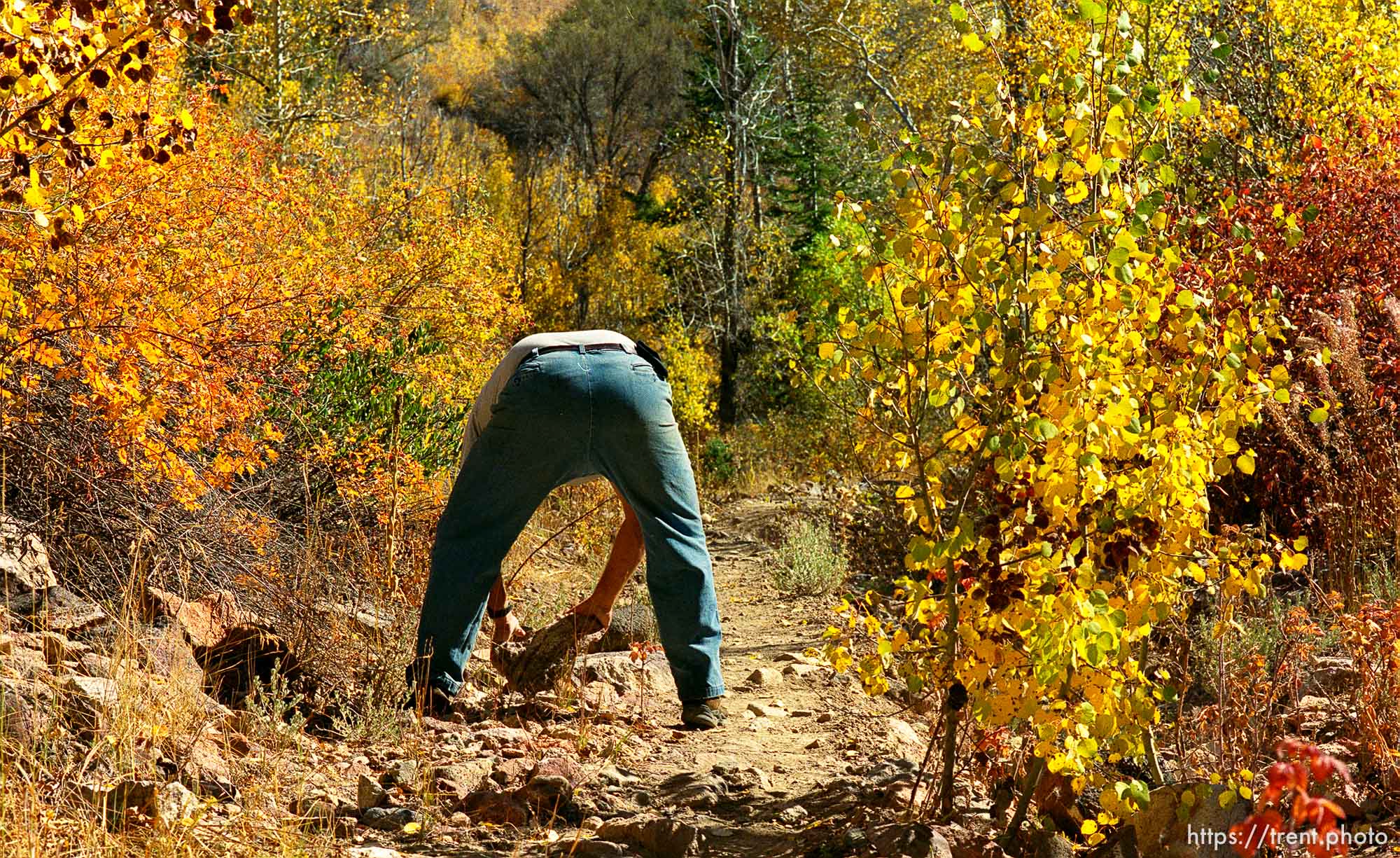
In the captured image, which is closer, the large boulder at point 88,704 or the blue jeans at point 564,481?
the large boulder at point 88,704

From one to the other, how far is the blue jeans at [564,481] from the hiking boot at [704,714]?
176 mm

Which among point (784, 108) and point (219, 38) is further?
point (784, 108)

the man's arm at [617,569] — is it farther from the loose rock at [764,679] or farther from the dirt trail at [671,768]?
the loose rock at [764,679]

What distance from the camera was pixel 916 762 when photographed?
3.28 meters

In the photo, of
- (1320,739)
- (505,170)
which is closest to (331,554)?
(1320,739)

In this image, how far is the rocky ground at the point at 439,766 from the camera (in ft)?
8.27

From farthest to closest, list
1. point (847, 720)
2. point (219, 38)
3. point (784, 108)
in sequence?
point (784, 108), point (219, 38), point (847, 720)

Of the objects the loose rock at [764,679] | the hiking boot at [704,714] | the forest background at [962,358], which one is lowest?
the loose rock at [764,679]

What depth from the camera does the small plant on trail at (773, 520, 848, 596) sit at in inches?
241

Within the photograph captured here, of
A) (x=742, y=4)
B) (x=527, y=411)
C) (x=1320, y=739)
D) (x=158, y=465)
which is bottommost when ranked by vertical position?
(x=1320, y=739)

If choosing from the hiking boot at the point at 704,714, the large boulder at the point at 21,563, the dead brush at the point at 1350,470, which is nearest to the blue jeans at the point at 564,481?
the hiking boot at the point at 704,714

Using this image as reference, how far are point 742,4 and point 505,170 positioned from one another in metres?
4.92

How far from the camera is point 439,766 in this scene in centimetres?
311

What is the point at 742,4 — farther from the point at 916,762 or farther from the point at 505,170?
the point at 916,762
